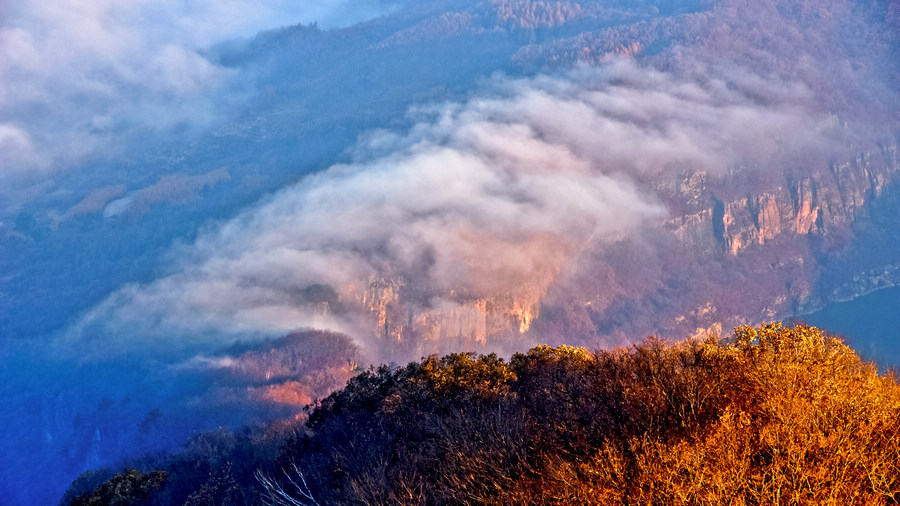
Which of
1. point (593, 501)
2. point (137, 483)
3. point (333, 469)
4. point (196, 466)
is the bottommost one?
point (196, 466)

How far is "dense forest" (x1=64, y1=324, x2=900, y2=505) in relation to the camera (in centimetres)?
1967

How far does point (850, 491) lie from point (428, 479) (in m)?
21.2

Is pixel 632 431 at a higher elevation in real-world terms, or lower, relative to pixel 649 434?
lower

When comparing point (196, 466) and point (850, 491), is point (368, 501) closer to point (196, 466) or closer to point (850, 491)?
point (850, 491)

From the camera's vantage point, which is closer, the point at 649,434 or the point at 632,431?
the point at 649,434

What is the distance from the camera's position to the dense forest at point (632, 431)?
19672 mm

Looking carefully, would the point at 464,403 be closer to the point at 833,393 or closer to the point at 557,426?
the point at 557,426

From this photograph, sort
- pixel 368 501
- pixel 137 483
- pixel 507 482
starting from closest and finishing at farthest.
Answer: pixel 507 482
pixel 368 501
pixel 137 483

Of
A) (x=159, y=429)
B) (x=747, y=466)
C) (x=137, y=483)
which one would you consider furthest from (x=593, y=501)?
(x=159, y=429)

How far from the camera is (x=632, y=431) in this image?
2723 centimetres

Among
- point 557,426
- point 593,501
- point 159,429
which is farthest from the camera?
point 159,429

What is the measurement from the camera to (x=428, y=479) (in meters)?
34.6

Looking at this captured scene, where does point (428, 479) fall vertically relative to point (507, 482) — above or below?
below

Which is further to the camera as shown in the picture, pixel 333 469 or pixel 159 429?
pixel 159 429
